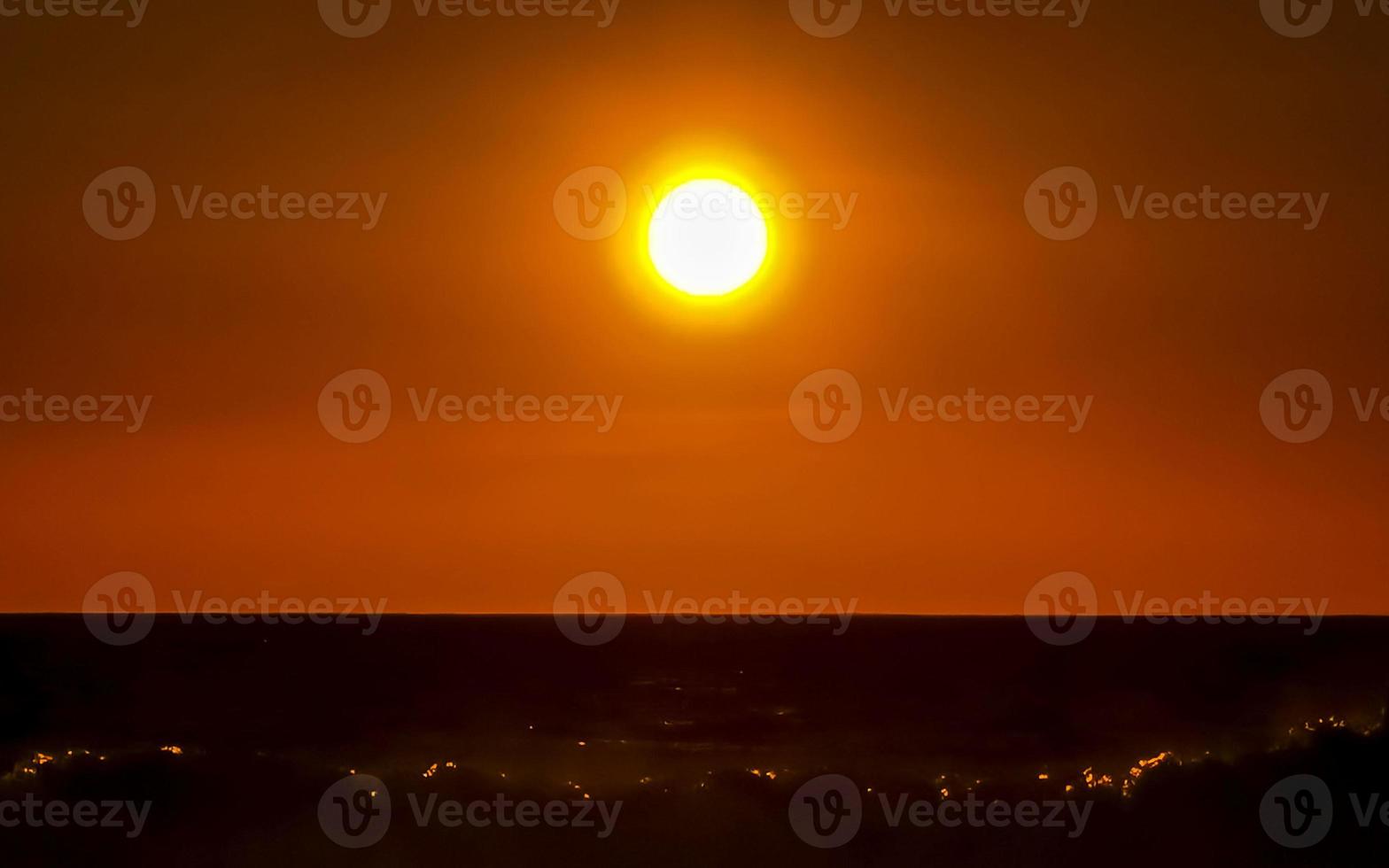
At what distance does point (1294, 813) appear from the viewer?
196 inches

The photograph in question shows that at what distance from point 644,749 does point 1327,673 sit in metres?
3.09

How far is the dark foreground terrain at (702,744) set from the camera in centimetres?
501

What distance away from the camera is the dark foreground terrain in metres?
5.01

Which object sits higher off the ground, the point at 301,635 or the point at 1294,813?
the point at 301,635

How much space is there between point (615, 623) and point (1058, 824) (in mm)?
2256

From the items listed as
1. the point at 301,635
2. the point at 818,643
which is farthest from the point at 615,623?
the point at 301,635

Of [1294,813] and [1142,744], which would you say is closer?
[1294,813]

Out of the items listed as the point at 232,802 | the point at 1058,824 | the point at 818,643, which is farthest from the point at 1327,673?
the point at 232,802

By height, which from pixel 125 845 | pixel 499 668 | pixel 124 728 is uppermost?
pixel 499 668

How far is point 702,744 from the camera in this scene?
5172 mm

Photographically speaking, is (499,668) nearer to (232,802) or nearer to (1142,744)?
(232,802)

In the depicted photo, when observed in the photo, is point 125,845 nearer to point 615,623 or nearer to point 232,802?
point 232,802

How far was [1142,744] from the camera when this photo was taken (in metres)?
5.31

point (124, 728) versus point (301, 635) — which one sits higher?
point (301, 635)
